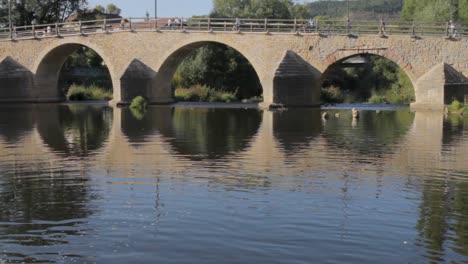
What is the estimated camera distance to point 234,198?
11742 millimetres

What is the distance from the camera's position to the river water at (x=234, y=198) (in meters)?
8.81

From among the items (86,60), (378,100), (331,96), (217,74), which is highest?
(86,60)

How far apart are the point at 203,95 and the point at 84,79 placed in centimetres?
1884

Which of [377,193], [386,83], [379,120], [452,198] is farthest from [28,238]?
[386,83]

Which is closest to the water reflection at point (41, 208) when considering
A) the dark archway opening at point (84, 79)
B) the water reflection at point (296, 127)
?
the water reflection at point (296, 127)

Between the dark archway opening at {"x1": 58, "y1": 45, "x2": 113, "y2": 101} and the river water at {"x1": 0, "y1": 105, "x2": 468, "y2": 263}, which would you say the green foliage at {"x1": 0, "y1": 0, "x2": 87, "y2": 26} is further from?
the river water at {"x1": 0, "y1": 105, "x2": 468, "y2": 263}

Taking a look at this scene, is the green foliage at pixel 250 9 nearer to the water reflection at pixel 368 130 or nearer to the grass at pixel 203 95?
the grass at pixel 203 95

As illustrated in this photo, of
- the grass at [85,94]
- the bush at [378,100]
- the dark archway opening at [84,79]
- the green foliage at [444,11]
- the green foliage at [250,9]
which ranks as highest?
the green foliage at [250,9]

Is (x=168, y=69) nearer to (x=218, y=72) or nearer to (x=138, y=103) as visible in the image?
(x=138, y=103)

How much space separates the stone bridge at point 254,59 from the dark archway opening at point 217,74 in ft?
20.6

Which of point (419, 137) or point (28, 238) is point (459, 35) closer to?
point (419, 137)

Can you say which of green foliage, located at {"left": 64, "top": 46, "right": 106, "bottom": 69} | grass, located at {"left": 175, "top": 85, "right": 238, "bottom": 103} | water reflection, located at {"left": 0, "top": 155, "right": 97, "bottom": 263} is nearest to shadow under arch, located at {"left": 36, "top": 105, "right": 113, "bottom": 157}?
water reflection, located at {"left": 0, "top": 155, "right": 97, "bottom": 263}

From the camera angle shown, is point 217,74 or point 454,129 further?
point 217,74

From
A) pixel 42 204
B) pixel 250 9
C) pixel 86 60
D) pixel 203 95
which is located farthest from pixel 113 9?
pixel 42 204
